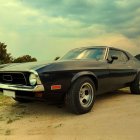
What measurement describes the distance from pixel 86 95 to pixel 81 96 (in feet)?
0.60

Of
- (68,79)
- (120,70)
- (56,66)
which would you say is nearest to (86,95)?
(68,79)

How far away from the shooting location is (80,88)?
6.45 metres

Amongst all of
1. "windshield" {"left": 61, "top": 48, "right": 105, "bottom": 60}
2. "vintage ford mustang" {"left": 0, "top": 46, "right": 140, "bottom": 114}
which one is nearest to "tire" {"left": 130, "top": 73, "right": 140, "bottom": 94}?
"vintage ford mustang" {"left": 0, "top": 46, "right": 140, "bottom": 114}

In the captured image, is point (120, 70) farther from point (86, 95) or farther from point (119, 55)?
point (86, 95)

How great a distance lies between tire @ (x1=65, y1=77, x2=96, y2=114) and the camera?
6.28 meters

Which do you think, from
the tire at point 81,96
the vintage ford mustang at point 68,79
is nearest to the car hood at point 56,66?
the vintage ford mustang at point 68,79

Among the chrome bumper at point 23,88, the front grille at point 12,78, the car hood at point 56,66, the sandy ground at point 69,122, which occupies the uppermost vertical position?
the car hood at point 56,66

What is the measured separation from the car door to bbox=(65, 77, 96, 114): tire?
42.0 inches

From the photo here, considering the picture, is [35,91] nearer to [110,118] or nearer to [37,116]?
[37,116]

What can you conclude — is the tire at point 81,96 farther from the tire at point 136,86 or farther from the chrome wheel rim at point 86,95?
the tire at point 136,86

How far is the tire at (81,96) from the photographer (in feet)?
20.6

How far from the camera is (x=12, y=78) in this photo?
6.53 m

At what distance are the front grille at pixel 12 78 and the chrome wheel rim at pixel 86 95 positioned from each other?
3.99ft

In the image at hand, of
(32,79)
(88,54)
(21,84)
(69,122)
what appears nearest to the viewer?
(69,122)
